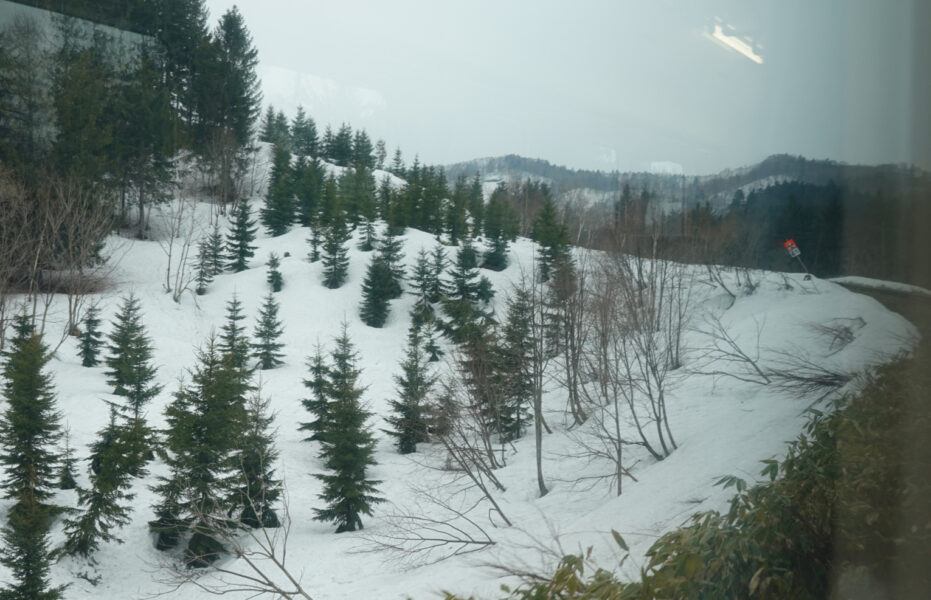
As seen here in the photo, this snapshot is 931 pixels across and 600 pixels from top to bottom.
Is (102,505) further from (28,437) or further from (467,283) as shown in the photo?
(467,283)

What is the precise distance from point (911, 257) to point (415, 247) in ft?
102

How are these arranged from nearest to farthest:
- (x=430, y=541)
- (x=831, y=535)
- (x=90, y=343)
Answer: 1. (x=831, y=535)
2. (x=430, y=541)
3. (x=90, y=343)

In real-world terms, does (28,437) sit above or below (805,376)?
below

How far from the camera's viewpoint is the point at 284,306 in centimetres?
2780

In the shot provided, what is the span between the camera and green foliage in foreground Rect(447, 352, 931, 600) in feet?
5.50

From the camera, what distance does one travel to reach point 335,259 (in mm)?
29984

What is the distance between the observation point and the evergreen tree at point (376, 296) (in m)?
27.8

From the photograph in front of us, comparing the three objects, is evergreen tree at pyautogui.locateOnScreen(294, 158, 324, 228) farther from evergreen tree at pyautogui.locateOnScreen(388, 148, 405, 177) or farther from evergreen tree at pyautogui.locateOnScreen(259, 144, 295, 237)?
evergreen tree at pyautogui.locateOnScreen(388, 148, 405, 177)

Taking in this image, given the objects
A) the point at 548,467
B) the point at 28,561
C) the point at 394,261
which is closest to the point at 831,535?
the point at 548,467

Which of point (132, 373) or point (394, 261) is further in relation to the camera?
point (394, 261)

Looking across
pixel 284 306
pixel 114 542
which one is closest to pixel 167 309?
pixel 284 306

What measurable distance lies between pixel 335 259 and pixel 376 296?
12.8 feet

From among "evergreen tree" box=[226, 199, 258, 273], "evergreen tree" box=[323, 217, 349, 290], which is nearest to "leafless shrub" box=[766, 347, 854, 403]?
"evergreen tree" box=[323, 217, 349, 290]

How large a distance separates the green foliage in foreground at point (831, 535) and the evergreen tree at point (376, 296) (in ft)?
86.0
